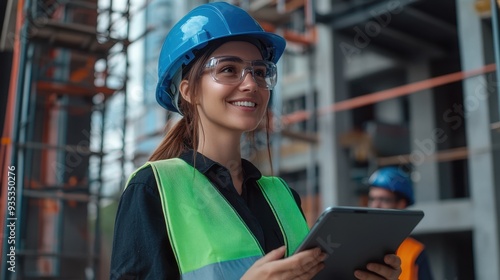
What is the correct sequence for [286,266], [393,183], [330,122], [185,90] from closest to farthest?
1. [286,266]
2. [185,90]
3. [393,183]
4. [330,122]

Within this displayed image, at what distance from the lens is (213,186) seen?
5.38 feet

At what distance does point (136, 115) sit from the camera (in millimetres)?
13250

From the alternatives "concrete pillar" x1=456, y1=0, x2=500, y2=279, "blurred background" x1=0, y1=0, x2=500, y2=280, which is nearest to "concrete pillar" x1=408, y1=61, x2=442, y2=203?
"blurred background" x1=0, y1=0, x2=500, y2=280

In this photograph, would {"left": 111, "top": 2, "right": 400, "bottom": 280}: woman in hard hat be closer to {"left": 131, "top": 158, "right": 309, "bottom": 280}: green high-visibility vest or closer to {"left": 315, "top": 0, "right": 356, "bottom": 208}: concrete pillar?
{"left": 131, "top": 158, "right": 309, "bottom": 280}: green high-visibility vest

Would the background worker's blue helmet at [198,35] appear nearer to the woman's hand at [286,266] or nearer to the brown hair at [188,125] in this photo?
the brown hair at [188,125]

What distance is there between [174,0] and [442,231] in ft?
25.1

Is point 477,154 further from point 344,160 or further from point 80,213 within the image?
point 80,213

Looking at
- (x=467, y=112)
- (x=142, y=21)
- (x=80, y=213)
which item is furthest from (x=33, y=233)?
(x=467, y=112)

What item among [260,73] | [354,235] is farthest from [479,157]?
[354,235]

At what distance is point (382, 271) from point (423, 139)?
1007 cm

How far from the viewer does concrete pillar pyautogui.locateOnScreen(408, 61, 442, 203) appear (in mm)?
11039

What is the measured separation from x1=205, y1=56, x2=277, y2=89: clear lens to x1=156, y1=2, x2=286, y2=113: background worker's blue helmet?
2.7 inches

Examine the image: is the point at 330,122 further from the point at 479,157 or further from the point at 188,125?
the point at 188,125

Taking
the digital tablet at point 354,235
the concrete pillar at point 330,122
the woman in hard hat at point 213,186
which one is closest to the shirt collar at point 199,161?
the woman in hard hat at point 213,186
